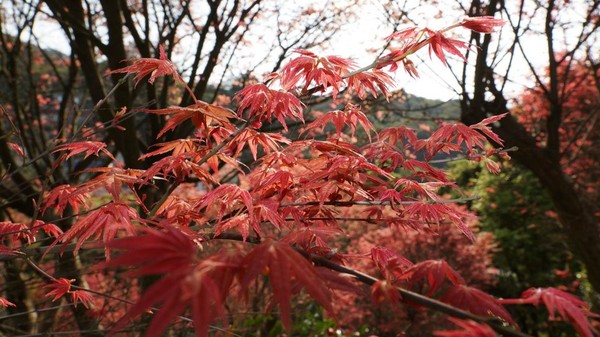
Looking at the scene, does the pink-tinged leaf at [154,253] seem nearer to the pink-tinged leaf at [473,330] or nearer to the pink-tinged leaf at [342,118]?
the pink-tinged leaf at [473,330]

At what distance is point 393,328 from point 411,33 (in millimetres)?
7452

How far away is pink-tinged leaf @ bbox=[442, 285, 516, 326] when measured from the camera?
1079 mm

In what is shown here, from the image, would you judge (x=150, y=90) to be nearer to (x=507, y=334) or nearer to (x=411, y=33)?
(x=411, y=33)

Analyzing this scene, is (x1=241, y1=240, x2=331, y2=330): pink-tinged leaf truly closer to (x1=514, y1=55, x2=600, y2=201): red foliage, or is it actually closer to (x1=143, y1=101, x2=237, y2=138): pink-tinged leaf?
(x1=143, y1=101, x2=237, y2=138): pink-tinged leaf

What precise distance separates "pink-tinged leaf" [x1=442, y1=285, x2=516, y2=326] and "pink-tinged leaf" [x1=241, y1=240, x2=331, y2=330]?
41 centimetres

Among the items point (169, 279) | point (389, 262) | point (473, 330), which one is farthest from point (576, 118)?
point (169, 279)

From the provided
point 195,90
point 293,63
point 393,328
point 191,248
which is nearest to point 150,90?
point 195,90

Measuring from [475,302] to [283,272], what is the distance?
0.54 m

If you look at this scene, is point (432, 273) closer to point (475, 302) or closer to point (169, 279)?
point (475, 302)

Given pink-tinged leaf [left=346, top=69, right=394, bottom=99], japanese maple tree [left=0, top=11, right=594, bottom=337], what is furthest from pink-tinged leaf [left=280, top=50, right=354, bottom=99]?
pink-tinged leaf [left=346, top=69, right=394, bottom=99]

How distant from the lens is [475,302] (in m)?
1.11

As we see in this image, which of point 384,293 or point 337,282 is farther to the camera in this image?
point 384,293

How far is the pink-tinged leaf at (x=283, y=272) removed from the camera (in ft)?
2.75

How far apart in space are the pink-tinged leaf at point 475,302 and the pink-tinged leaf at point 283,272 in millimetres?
410
